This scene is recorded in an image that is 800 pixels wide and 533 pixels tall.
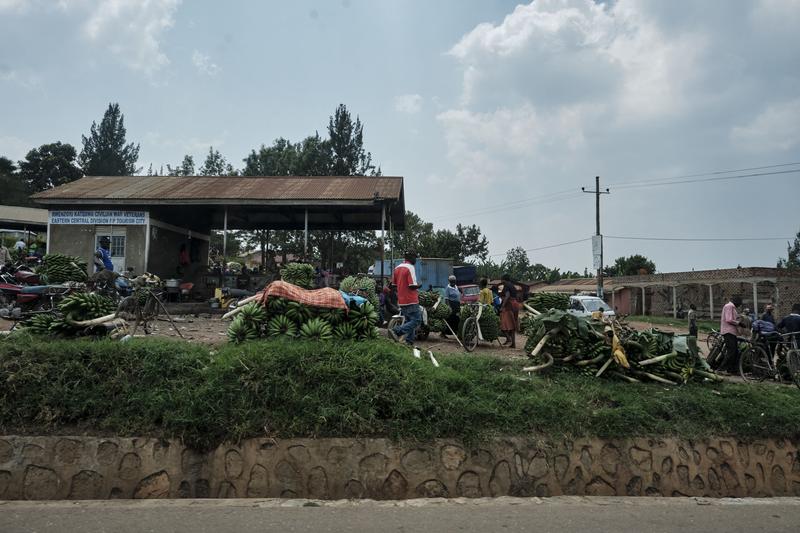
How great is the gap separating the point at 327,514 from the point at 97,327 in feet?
14.6

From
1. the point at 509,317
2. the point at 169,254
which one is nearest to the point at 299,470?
the point at 509,317

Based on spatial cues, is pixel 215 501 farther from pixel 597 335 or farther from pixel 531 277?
pixel 531 277

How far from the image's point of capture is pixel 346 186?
1861 centimetres

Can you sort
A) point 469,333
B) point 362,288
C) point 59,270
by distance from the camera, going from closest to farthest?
point 469,333
point 362,288
point 59,270

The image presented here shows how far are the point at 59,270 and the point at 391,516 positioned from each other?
1221cm

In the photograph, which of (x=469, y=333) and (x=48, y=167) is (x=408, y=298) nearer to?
(x=469, y=333)

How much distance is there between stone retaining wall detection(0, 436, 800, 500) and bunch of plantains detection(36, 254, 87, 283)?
9.12 meters

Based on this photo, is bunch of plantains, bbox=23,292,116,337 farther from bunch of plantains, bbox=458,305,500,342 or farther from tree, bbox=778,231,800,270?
tree, bbox=778,231,800,270

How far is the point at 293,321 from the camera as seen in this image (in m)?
7.04

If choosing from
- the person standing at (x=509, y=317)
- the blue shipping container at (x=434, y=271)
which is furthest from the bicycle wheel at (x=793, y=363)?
the blue shipping container at (x=434, y=271)

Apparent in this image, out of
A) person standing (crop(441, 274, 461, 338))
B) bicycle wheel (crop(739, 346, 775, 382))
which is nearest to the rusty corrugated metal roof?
person standing (crop(441, 274, 461, 338))

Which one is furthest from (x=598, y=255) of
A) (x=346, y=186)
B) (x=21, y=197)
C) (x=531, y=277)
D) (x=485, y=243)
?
(x=21, y=197)

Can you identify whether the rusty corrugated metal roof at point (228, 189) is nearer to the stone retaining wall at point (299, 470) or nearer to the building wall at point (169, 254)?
the building wall at point (169, 254)

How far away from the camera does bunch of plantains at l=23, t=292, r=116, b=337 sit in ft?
21.1
